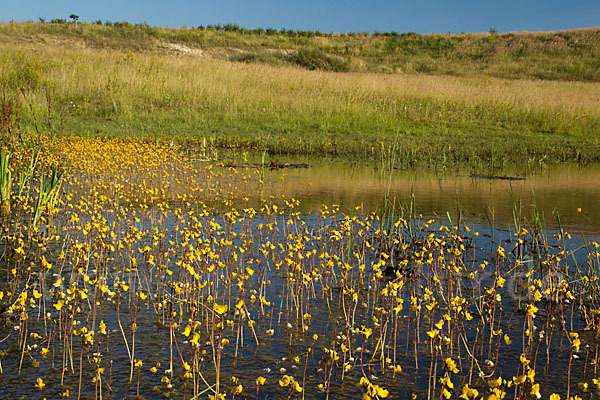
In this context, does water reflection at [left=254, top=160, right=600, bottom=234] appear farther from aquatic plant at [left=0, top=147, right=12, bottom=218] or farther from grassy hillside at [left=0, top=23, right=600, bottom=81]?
grassy hillside at [left=0, top=23, right=600, bottom=81]

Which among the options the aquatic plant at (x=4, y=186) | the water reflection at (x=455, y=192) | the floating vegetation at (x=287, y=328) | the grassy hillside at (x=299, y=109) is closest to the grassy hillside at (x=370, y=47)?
the grassy hillside at (x=299, y=109)

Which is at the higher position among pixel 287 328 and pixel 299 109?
pixel 299 109

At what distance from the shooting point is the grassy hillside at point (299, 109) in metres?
15.7

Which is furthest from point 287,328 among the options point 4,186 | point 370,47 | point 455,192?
point 370,47

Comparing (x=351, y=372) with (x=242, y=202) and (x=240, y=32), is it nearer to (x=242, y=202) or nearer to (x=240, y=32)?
(x=242, y=202)

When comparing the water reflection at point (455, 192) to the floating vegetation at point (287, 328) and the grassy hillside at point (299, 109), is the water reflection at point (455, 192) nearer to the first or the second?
the floating vegetation at point (287, 328)

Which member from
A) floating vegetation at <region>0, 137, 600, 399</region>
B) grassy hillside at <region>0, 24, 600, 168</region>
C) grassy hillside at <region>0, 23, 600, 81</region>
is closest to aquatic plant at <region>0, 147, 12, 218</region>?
floating vegetation at <region>0, 137, 600, 399</region>

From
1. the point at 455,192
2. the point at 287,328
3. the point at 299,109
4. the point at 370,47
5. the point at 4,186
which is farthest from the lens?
the point at 370,47

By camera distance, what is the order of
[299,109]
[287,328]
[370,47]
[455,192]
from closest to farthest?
[287,328]
[455,192]
[299,109]
[370,47]

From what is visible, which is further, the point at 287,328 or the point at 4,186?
the point at 4,186

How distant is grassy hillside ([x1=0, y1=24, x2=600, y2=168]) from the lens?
619 inches

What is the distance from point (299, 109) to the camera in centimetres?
1961

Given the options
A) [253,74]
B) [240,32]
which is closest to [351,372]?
[253,74]

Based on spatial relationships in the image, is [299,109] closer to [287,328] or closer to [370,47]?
[287,328]
